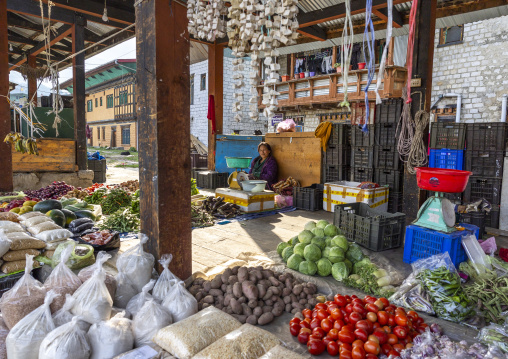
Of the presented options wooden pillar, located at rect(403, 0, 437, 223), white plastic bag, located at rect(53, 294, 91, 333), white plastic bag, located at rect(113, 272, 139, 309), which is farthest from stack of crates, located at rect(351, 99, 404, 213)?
white plastic bag, located at rect(53, 294, 91, 333)

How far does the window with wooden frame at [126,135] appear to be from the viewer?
27591 mm

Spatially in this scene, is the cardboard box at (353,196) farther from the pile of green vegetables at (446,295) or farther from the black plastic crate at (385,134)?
the pile of green vegetables at (446,295)

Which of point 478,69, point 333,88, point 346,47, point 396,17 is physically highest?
point 396,17

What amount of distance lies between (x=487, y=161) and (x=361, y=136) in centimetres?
244

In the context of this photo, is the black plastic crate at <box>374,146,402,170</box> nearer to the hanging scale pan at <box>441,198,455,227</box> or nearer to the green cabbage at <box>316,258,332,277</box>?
the hanging scale pan at <box>441,198,455,227</box>

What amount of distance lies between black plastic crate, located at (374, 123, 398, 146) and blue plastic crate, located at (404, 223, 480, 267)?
3.10m

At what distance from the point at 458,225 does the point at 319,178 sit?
4352mm

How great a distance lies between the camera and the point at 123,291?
2.63 m

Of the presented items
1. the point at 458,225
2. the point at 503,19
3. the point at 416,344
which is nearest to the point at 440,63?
the point at 503,19

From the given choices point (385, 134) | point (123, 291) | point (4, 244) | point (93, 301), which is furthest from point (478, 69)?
point (4, 244)

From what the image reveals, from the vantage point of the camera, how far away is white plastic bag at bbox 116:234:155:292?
2.70 metres

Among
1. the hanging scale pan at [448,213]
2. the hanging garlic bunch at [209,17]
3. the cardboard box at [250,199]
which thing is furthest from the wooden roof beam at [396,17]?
the hanging garlic bunch at [209,17]

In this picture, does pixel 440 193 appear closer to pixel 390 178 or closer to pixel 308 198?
pixel 390 178

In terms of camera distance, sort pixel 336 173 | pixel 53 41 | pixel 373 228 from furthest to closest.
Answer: pixel 53 41, pixel 336 173, pixel 373 228
